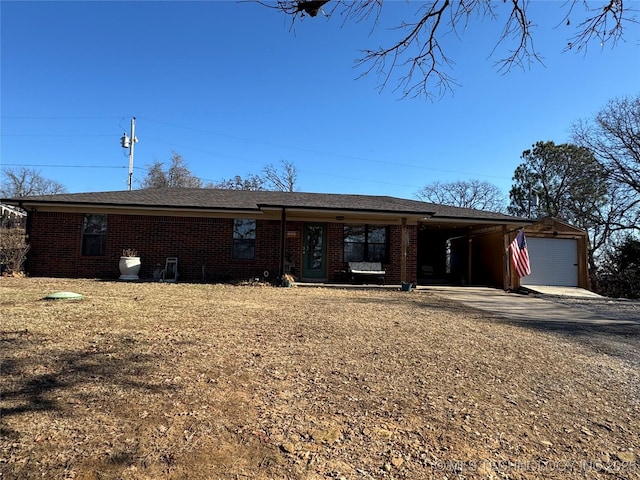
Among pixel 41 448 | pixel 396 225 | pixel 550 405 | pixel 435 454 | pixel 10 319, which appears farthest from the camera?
pixel 396 225

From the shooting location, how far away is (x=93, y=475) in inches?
79.2

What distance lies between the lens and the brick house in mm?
12711

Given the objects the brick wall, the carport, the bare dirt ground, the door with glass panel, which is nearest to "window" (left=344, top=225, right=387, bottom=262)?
the door with glass panel

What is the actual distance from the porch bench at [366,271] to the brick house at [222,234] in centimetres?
47

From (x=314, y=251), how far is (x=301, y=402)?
1084cm

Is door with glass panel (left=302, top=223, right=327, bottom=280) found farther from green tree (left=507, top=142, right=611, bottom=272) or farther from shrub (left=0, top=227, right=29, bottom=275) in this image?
green tree (left=507, top=142, right=611, bottom=272)

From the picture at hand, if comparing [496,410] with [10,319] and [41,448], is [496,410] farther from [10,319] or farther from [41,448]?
[10,319]

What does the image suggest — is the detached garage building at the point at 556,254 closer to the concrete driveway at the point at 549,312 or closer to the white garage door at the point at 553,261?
the white garage door at the point at 553,261

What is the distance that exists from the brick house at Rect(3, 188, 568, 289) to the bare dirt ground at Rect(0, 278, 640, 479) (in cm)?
743

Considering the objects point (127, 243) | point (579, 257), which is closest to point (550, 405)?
point (127, 243)

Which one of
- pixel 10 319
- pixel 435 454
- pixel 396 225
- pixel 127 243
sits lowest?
pixel 435 454

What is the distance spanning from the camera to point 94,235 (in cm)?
1306

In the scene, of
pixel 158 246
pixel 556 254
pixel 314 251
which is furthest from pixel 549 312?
pixel 158 246

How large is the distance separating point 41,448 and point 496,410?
10.1 feet
